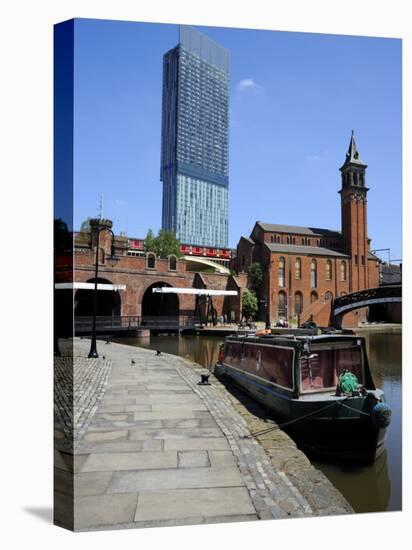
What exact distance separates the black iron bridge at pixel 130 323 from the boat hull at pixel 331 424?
2.59 metres

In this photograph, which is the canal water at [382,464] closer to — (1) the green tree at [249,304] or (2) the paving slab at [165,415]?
(2) the paving slab at [165,415]

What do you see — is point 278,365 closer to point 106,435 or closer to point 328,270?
point 328,270

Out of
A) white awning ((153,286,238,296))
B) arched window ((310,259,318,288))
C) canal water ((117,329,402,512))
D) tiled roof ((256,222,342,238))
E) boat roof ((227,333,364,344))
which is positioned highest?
tiled roof ((256,222,342,238))

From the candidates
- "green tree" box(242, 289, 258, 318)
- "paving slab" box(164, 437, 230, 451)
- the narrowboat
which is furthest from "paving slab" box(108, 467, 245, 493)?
"green tree" box(242, 289, 258, 318)

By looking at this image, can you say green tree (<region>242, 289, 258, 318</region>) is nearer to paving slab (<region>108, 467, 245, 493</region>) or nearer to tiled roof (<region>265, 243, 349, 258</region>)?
tiled roof (<region>265, 243, 349, 258</region>)

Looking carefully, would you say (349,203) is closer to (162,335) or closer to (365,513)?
(365,513)

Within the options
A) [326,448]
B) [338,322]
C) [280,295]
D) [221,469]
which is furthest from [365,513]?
[280,295]

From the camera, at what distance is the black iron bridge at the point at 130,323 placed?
5875mm

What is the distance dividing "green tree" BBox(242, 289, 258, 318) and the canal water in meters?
1.83

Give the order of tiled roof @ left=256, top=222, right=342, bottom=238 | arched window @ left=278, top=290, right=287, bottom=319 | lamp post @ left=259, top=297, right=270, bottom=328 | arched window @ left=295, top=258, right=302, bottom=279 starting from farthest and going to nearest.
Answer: arched window @ left=295, top=258, right=302, bottom=279 → lamp post @ left=259, top=297, right=270, bottom=328 → arched window @ left=278, top=290, right=287, bottom=319 → tiled roof @ left=256, top=222, right=342, bottom=238

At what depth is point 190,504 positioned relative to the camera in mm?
4797

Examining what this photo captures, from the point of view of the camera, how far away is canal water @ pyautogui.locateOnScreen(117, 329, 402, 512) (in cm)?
626

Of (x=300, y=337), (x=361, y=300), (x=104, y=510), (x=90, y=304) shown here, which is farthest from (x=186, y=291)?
(x=104, y=510)

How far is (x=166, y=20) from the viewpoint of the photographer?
5.48 metres
